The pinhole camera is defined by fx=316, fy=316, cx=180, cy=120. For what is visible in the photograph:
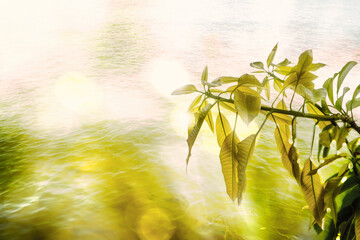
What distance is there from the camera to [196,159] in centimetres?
160

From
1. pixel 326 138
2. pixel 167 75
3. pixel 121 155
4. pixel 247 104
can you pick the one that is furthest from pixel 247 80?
pixel 167 75

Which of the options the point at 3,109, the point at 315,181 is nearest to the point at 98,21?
the point at 3,109

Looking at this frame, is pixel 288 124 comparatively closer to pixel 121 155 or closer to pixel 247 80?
pixel 247 80

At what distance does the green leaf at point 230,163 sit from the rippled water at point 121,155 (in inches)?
29.4

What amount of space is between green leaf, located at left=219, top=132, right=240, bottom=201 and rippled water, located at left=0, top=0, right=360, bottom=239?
747mm

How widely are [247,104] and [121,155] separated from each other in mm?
1321

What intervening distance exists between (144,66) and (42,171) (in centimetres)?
212

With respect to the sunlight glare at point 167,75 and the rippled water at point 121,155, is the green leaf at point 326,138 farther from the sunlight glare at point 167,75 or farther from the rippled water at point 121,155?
the sunlight glare at point 167,75

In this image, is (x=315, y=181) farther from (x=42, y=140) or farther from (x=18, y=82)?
(x=18, y=82)

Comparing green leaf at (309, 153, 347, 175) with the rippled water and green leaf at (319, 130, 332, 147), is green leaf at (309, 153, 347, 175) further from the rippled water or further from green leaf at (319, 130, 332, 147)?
the rippled water

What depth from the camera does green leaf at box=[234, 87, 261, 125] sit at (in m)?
0.32

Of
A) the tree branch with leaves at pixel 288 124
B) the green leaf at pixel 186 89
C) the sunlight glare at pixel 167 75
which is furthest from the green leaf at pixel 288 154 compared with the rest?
the sunlight glare at pixel 167 75

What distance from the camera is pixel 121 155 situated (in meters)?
1.58

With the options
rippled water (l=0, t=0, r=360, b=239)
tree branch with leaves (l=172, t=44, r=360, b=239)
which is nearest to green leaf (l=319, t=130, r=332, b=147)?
tree branch with leaves (l=172, t=44, r=360, b=239)
